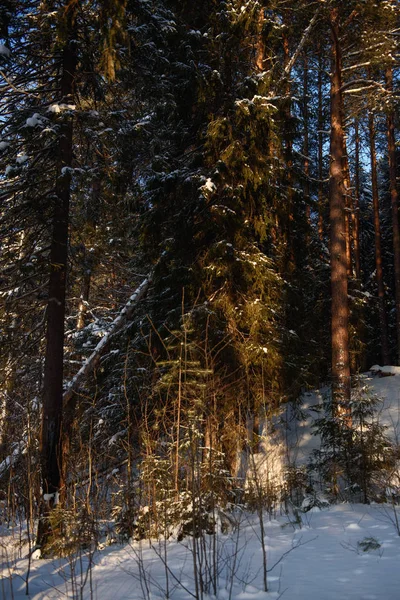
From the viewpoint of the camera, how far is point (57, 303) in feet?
23.0

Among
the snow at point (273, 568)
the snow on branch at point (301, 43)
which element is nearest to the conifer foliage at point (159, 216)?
the snow on branch at point (301, 43)

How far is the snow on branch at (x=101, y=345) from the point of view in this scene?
29.4 feet

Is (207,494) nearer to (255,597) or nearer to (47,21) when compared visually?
(255,597)

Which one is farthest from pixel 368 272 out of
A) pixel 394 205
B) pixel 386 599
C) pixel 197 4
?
pixel 386 599

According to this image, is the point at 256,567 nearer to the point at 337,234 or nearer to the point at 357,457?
the point at 357,457

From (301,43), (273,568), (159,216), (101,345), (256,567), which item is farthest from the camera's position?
(301,43)

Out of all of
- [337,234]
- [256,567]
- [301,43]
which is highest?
[301,43]

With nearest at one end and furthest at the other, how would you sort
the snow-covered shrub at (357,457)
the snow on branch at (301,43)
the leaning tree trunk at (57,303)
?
1. the leaning tree trunk at (57,303)
2. the snow-covered shrub at (357,457)
3. the snow on branch at (301,43)

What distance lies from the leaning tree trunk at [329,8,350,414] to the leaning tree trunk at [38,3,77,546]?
5.23 metres

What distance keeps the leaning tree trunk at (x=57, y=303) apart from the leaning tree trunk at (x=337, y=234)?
5.23 m

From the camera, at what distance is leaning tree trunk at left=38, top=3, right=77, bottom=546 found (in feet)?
21.1

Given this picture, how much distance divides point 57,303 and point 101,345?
2.56 metres

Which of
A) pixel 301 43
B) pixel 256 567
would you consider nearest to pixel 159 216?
pixel 301 43

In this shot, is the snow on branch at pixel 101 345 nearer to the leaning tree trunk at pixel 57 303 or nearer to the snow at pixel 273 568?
the leaning tree trunk at pixel 57 303
